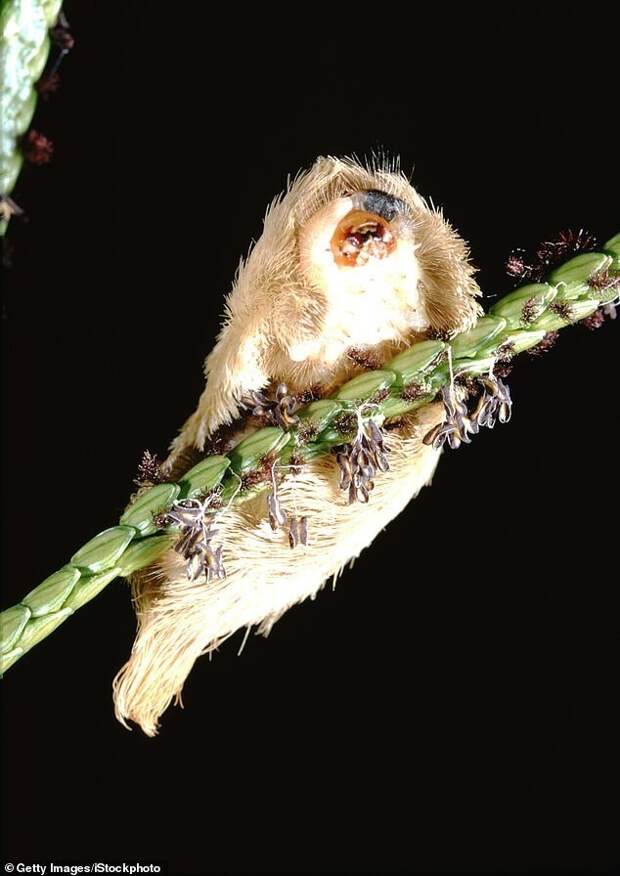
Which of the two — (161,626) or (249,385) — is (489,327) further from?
(161,626)

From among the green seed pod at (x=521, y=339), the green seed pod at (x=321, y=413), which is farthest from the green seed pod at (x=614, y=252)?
the green seed pod at (x=321, y=413)

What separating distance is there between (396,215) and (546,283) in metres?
0.18

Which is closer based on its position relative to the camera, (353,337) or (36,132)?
(36,132)

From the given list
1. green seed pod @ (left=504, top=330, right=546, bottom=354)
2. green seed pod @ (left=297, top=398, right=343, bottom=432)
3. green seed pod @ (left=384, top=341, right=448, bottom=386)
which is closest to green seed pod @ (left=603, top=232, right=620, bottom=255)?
green seed pod @ (left=504, top=330, right=546, bottom=354)

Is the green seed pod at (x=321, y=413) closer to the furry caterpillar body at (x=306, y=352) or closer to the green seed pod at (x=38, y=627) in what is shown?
the furry caterpillar body at (x=306, y=352)

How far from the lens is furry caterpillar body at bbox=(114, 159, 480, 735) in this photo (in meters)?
1.08

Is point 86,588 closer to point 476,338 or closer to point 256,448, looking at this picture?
point 256,448

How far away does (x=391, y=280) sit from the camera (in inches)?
43.0

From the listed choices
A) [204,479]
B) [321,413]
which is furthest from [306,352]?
[204,479]

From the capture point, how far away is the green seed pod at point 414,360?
42.1 inches

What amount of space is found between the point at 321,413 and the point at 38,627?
0.36 m

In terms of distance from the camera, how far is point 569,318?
3.67 ft

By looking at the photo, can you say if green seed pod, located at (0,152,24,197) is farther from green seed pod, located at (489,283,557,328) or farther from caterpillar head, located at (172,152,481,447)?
green seed pod, located at (489,283,557,328)

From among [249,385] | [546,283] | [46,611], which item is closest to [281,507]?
[249,385]
